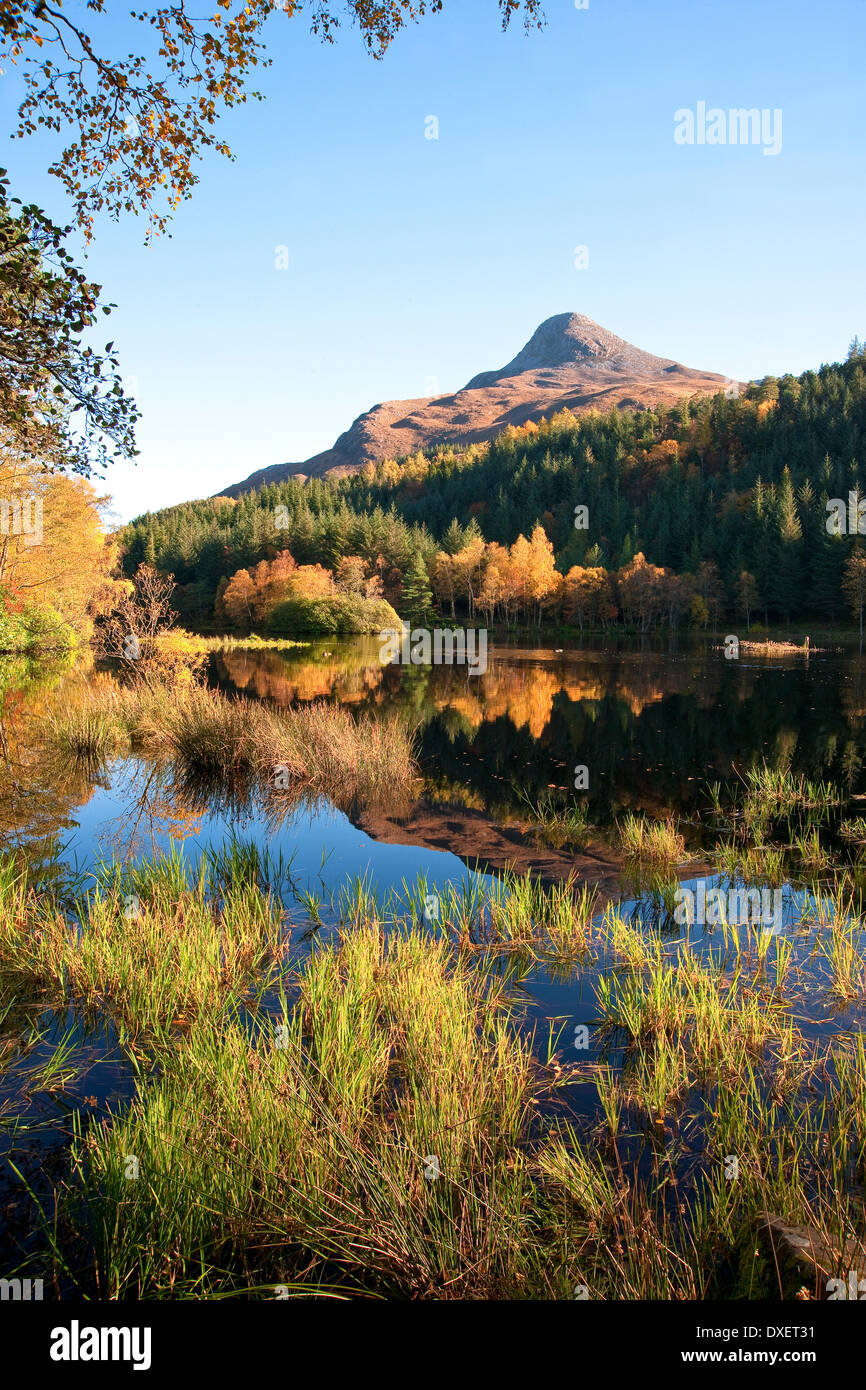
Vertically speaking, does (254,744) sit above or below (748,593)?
below

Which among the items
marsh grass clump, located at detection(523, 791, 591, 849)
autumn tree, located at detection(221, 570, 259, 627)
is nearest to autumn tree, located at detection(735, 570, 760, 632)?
autumn tree, located at detection(221, 570, 259, 627)

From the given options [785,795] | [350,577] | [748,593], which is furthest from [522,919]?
[748,593]

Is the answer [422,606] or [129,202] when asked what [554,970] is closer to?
[129,202]

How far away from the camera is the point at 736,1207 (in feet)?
10.6

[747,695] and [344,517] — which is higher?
[344,517]

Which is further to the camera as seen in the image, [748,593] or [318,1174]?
[748,593]

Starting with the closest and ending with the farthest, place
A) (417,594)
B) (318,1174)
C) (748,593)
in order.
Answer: (318,1174) → (748,593) → (417,594)

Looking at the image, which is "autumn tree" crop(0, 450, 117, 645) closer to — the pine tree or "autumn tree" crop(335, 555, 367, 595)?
"autumn tree" crop(335, 555, 367, 595)

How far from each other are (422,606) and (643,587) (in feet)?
84.5

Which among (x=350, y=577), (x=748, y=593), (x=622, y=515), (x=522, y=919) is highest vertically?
(x=622, y=515)

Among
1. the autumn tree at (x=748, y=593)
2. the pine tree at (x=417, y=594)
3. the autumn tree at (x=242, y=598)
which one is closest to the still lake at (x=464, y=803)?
the autumn tree at (x=242, y=598)

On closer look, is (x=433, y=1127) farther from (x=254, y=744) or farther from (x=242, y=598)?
(x=242, y=598)

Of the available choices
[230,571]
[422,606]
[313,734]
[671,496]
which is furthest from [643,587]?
[313,734]

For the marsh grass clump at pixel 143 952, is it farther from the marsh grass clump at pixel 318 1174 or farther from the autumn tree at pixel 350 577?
the autumn tree at pixel 350 577
